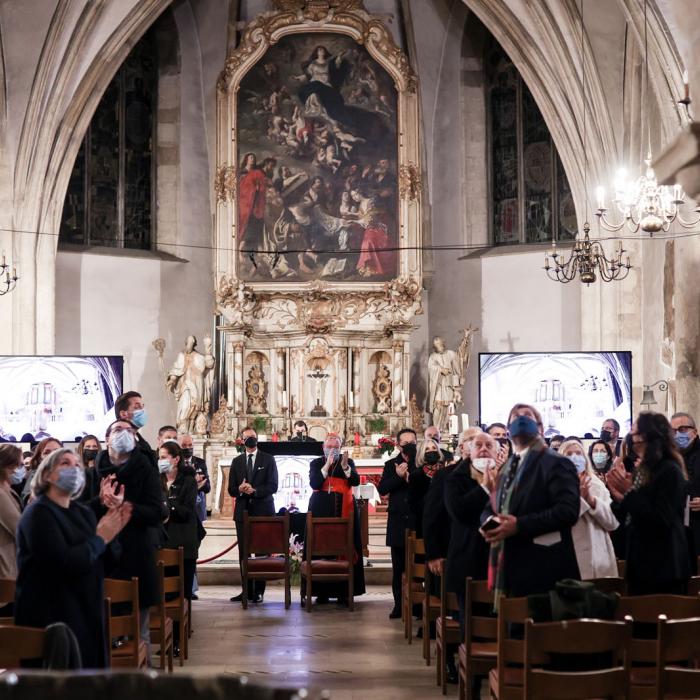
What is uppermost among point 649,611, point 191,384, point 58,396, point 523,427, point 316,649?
point 191,384

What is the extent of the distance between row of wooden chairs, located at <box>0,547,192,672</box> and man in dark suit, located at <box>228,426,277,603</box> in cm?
218

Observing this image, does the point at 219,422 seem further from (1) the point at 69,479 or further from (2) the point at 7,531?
(1) the point at 69,479

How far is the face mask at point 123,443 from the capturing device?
22.9 ft

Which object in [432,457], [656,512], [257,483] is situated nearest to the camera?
[656,512]

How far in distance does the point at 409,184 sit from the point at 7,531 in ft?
49.9

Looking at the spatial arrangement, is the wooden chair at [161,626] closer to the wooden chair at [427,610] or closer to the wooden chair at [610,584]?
the wooden chair at [427,610]

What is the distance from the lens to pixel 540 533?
5875 mm

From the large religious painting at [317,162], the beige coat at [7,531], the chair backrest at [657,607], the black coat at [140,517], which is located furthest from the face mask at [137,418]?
the large religious painting at [317,162]

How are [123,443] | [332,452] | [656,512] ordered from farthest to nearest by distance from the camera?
[332,452], [123,443], [656,512]

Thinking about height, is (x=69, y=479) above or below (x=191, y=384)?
below

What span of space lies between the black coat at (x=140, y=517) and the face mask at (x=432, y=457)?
8.46 feet

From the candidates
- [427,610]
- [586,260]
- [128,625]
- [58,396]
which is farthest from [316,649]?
[586,260]

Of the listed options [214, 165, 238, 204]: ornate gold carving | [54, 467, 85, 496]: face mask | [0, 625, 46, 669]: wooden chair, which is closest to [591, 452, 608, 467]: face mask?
[54, 467, 85, 496]: face mask

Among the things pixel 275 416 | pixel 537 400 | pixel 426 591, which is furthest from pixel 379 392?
pixel 426 591
